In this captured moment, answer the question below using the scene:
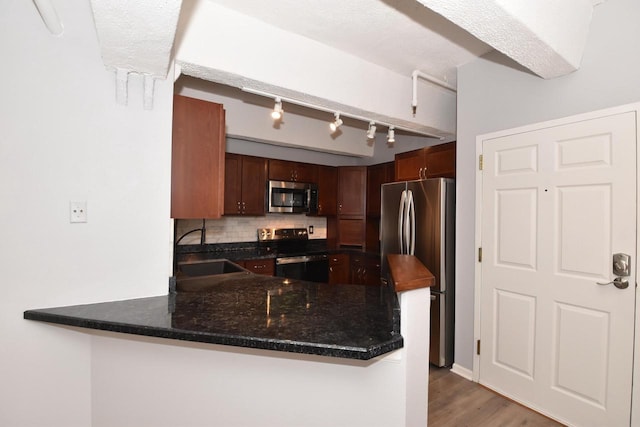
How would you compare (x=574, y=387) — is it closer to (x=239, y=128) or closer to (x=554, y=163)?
(x=554, y=163)

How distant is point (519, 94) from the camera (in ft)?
7.79

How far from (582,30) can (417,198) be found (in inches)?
65.7

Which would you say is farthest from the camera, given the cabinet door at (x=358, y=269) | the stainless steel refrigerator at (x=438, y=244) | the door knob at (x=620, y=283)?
the cabinet door at (x=358, y=269)

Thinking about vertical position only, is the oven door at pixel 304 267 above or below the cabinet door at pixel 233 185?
below

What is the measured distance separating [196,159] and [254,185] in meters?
2.10

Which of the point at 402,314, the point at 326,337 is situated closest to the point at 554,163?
the point at 402,314

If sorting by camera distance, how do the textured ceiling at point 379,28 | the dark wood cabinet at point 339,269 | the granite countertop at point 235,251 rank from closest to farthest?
1. the textured ceiling at point 379,28
2. the granite countertop at point 235,251
3. the dark wood cabinet at point 339,269

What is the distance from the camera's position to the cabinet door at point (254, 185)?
3.91m

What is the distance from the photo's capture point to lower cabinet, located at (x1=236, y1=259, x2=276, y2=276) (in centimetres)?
361

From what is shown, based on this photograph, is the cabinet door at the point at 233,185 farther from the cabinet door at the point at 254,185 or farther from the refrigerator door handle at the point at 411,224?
the refrigerator door handle at the point at 411,224

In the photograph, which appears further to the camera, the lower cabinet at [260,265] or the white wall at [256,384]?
the lower cabinet at [260,265]

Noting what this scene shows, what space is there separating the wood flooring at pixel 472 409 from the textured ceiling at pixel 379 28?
8.91 feet

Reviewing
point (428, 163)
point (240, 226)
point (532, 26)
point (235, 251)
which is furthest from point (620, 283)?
point (240, 226)

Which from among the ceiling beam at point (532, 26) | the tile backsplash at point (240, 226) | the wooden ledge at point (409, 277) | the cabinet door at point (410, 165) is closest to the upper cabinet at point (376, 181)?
the cabinet door at point (410, 165)
